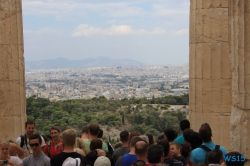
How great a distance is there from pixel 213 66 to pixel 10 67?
6121 mm

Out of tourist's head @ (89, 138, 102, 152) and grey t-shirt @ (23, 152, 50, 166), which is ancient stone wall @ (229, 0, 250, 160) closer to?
tourist's head @ (89, 138, 102, 152)

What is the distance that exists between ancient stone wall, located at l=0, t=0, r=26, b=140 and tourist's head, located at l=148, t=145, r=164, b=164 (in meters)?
7.99

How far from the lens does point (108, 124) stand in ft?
132

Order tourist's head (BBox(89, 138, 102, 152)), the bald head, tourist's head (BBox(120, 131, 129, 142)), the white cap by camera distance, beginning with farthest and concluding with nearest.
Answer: tourist's head (BBox(120, 131, 129, 142)) < tourist's head (BBox(89, 138, 102, 152)) < the bald head < the white cap

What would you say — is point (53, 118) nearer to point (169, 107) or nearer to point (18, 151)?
point (169, 107)

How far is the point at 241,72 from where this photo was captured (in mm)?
8484

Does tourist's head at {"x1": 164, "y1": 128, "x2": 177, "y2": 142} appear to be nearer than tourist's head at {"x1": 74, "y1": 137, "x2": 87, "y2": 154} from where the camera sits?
No

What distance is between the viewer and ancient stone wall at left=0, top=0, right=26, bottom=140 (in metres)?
14.6

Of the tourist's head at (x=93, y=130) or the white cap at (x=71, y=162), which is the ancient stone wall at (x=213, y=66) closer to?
the tourist's head at (x=93, y=130)

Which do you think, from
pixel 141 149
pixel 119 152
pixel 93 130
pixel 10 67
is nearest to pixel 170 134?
pixel 119 152

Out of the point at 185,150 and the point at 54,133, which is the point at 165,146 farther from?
the point at 54,133

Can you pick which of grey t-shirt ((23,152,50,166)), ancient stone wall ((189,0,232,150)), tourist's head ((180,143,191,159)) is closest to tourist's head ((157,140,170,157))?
tourist's head ((180,143,191,159))

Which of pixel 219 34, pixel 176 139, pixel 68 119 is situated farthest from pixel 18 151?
pixel 68 119

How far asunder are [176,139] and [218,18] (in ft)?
17.4
